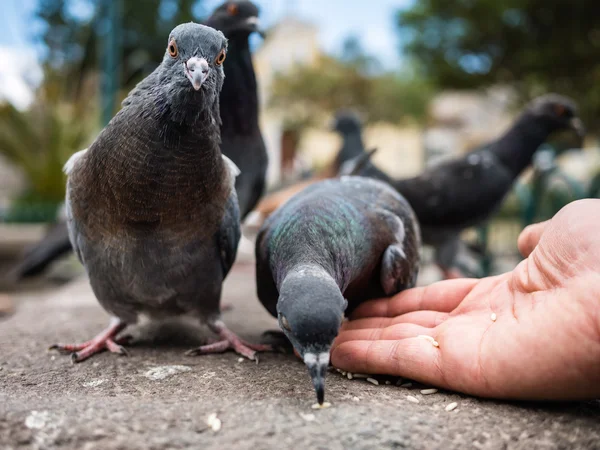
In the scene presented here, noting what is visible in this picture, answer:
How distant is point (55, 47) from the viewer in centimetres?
1252

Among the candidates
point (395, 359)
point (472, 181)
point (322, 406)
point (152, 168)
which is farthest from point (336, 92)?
point (322, 406)

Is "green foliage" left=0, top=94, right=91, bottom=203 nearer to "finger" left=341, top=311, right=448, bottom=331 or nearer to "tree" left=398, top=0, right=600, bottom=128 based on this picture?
"finger" left=341, top=311, right=448, bottom=331

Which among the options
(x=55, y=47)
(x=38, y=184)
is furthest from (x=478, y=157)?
(x=55, y=47)

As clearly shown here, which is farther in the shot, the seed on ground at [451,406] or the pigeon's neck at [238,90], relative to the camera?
the pigeon's neck at [238,90]

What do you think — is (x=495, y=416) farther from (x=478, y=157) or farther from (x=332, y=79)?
(x=332, y=79)

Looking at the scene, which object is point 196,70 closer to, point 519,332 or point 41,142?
point 519,332

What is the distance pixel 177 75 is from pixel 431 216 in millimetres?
3879

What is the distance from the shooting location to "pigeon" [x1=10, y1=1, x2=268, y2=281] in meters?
3.93

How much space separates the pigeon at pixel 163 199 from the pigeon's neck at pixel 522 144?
4.32m

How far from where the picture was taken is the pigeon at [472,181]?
578 centimetres

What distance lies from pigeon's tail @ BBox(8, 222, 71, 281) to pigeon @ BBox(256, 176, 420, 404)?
10.3 feet

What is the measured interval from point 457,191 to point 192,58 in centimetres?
403

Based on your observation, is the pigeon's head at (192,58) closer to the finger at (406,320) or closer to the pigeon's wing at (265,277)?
the pigeon's wing at (265,277)

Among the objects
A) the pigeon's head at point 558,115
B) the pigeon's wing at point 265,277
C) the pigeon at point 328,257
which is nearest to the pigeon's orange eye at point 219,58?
the pigeon at point 328,257
